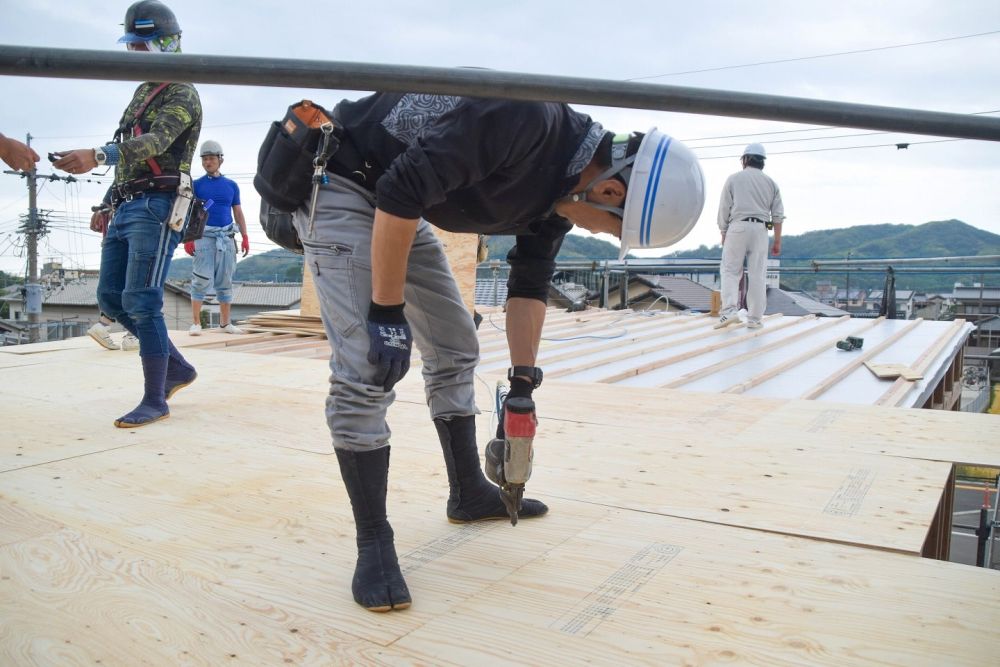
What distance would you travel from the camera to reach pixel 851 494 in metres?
2.45

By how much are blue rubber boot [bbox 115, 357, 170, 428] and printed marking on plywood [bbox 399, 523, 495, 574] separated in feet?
6.02

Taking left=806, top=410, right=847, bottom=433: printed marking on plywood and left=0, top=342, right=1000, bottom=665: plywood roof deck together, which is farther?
left=806, top=410, right=847, bottom=433: printed marking on plywood

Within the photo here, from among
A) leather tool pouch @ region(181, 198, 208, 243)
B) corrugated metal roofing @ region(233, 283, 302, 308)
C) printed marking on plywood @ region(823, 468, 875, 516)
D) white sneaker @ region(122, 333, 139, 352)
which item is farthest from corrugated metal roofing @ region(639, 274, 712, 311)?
corrugated metal roofing @ region(233, 283, 302, 308)

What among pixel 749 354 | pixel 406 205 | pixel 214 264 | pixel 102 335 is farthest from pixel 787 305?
pixel 406 205

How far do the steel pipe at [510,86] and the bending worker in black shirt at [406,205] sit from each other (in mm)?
406

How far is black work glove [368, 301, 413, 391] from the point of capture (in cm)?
180

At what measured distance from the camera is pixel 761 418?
3.53 meters

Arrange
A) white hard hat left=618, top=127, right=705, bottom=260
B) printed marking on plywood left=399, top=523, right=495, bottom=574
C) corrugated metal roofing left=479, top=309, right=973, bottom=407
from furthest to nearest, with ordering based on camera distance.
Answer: corrugated metal roofing left=479, top=309, right=973, bottom=407, printed marking on plywood left=399, top=523, right=495, bottom=574, white hard hat left=618, top=127, right=705, bottom=260

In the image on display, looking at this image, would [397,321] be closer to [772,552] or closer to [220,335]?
[772,552]

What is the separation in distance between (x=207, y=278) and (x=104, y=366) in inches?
75.9

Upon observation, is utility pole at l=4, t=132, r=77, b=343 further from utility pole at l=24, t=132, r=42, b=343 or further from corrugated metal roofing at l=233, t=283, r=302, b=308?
→ corrugated metal roofing at l=233, t=283, r=302, b=308

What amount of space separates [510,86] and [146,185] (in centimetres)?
269

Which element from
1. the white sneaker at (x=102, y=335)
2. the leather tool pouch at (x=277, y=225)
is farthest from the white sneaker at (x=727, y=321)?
the leather tool pouch at (x=277, y=225)

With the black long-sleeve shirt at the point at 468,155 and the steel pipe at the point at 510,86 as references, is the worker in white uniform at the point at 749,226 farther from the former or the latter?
the steel pipe at the point at 510,86
